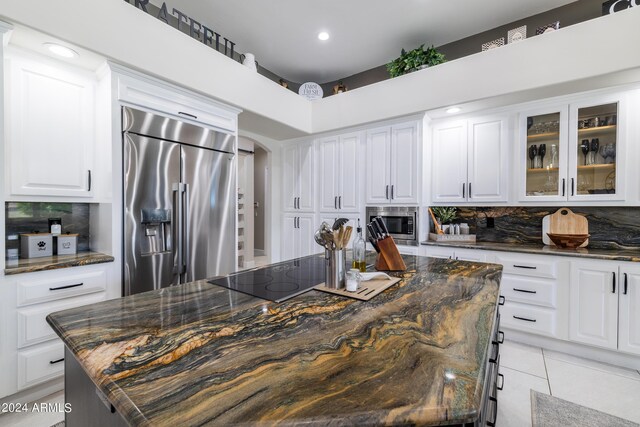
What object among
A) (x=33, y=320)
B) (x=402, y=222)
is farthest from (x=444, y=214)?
(x=33, y=320)

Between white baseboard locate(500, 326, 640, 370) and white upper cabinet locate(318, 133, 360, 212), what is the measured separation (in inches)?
84.8

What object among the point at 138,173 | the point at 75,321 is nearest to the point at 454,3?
the point at 138,173

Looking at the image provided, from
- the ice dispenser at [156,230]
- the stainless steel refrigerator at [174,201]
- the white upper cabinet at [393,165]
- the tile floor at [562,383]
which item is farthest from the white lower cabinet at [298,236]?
the tile floor at [562,383]

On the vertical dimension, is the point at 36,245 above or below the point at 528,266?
above

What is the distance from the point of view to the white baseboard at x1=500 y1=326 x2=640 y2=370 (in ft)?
7.66

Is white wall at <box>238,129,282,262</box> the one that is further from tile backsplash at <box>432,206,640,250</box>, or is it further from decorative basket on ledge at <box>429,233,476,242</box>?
tile backsplash at <box>432,206,640,250</box>

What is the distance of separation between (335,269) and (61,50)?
2.46m

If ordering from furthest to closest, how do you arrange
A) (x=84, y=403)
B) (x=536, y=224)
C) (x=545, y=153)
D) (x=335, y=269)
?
(x=536, y=224)
(x=545, y=153)
(x=335, y=269)
(x=84, y=403)

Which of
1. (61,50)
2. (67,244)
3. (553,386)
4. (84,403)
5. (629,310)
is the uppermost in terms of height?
(61,50)

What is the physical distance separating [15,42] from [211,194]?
1.64m

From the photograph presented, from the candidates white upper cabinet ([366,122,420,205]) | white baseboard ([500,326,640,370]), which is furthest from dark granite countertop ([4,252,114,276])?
white baseboard ([500,326,640,370])

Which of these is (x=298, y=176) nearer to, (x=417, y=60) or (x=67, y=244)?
(x=417, y=60)

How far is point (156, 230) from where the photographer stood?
7.86 ft

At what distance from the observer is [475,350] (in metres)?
0.79
